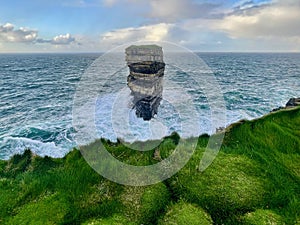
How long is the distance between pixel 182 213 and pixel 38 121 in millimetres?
34975

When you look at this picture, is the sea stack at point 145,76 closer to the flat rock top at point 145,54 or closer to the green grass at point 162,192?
the flat rock top at point 145,54


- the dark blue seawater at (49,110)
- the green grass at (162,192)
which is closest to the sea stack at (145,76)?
the dark blue seawater at (49,110)

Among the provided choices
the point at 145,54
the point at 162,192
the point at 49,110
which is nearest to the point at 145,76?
the point at 145,54

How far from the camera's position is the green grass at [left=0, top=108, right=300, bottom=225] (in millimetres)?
5535

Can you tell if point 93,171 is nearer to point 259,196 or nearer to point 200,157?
point 200,157

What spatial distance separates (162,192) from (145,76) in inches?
1709

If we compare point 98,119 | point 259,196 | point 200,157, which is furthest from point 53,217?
point 98,119

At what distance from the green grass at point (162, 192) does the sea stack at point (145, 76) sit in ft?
124

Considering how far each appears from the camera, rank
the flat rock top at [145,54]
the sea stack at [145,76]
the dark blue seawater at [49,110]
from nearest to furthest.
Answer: the dark blue seawater at [49,110] < the sea stack at [145,76] < the flat rock top at [145,54]

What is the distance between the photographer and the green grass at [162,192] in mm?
5535

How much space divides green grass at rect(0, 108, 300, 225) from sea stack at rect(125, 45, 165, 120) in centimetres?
3765

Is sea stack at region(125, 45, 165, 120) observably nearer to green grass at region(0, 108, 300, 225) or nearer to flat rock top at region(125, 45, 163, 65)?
flat rock top at region(125, 45, 163, 65)

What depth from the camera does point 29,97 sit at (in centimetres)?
5528

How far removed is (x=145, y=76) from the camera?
1923 inches
